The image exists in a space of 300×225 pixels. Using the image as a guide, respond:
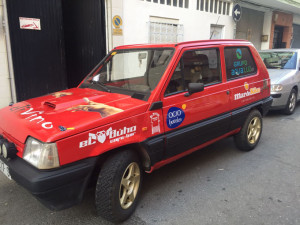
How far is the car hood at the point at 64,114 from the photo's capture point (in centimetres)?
227

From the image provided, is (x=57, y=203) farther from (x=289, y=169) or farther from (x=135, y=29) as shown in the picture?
(x=135, y=29)

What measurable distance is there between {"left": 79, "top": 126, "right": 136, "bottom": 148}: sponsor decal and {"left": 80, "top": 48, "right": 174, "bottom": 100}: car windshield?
0.44 meters

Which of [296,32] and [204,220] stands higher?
[296,32]

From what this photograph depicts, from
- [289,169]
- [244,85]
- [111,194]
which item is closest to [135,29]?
[244,85]

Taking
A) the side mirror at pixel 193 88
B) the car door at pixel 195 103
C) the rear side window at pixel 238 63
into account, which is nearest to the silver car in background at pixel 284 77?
the rear side window at pixel 238 63

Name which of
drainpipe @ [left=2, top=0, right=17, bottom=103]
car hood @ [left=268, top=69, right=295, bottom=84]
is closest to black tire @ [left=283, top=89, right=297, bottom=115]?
car hood @ [left=268, top=69, right=295, bottom=84]

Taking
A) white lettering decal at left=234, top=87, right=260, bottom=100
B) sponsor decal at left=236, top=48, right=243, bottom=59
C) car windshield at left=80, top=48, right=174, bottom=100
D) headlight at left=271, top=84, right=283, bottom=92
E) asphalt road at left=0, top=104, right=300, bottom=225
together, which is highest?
sponsor decal at left=236, top=48, right=243, bottom=59

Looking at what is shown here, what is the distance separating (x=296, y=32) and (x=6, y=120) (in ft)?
68.5

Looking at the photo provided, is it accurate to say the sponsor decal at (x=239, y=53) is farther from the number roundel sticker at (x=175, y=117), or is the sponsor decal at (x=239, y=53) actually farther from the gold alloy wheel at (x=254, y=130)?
the number roundel sticker at (x=175, y=117)

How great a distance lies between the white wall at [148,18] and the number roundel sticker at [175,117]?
15.5 ft

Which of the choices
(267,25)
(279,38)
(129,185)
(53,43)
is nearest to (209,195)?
(129,185)

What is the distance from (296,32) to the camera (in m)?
18.9

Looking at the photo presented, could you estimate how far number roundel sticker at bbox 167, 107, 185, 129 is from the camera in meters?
2.95

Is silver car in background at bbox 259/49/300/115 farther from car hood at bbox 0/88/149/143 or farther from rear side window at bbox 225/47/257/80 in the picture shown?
car hood at bbox 0/88/149/143
